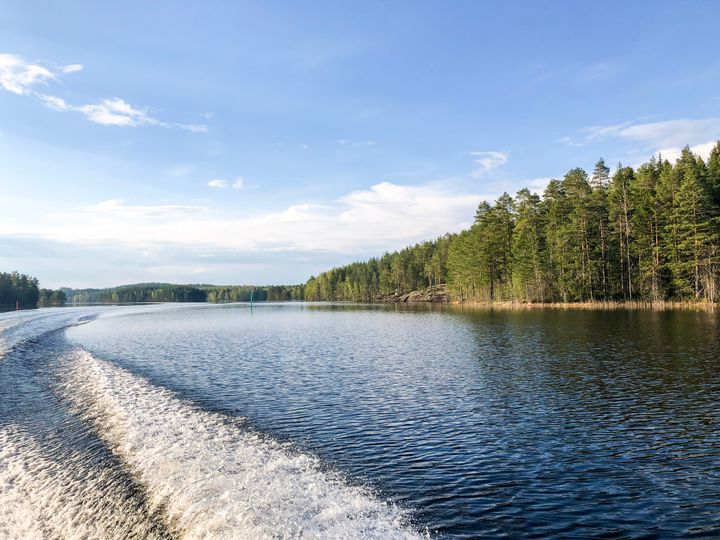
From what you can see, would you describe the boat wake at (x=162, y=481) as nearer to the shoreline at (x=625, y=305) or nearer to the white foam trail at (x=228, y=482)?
the white foam trail at (x=228, y=482)

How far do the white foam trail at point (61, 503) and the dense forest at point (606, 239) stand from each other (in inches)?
3532

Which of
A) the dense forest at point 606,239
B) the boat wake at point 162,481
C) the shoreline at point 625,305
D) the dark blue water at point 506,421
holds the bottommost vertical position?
the dark blue water at point 506,421

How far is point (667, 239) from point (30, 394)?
96.9 metres

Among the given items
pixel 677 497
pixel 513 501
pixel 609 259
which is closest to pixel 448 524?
pixel 513 501

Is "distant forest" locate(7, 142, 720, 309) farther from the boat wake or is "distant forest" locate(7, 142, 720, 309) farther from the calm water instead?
the boat wake

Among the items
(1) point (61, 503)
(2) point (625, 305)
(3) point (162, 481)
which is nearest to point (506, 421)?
Result: (3) point (162, 481)

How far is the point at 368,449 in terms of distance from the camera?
50.5 ft

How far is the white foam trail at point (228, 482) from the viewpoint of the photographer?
1003 cm

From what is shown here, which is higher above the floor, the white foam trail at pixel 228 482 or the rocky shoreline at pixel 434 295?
the rocky shoreline at pixel 434 295

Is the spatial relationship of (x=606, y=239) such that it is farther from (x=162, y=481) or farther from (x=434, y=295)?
(x=162, y=481)

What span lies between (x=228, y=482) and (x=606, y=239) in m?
104

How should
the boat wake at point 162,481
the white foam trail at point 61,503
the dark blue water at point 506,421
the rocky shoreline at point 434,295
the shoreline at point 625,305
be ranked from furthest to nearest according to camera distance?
the rocky shoreline at point 434,295, the shoreline at point 625,305, the dark blue water at point 506,421, the white foam trail at point 61,503, the boat wake at point 162,481

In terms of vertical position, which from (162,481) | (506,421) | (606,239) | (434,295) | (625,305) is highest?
(606,239)


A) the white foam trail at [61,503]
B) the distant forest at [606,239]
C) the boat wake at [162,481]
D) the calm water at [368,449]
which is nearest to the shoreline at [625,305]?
the distant forest at [606,239]
